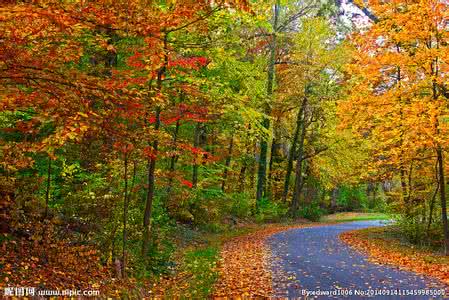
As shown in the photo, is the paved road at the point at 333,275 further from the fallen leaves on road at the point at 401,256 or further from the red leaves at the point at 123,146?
the red leaves at the point at 123,146

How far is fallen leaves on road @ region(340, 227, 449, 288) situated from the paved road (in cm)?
48

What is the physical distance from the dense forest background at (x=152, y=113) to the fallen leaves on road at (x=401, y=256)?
4.35ft

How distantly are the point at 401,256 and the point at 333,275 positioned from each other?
3951mm

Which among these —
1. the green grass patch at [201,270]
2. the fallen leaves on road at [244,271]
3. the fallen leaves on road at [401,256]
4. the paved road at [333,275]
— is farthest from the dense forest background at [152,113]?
the paved road at [333,275]

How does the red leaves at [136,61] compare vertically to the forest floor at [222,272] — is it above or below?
above

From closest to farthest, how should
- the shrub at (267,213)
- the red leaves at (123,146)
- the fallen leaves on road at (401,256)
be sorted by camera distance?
the red leaves at (123,146)
the fallen leaves on road at (401,256)
the shrub at (267,213)

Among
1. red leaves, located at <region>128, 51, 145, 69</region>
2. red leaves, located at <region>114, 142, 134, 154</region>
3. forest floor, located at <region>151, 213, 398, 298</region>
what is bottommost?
forest floor, located at <region>151, 213, 398, 298</region>

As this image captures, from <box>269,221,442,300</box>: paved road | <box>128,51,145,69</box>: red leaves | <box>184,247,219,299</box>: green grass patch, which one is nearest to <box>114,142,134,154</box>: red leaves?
<box>128,51,145,69</box>: red leaves

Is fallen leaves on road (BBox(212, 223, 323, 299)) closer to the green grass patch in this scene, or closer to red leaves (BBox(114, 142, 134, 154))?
the green grass patch

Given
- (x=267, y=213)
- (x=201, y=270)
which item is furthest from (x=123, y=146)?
(x=267, y=213)

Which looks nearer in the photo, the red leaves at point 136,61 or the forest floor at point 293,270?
the forest floor at point 293,270

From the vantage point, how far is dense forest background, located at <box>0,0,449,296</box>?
19.2 feet

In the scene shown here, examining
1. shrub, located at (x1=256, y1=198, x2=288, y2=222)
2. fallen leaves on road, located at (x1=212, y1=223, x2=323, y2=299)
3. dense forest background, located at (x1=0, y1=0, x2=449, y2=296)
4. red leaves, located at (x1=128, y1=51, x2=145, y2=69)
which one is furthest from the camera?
shrub, located at (x1=256, y1=198, x2=288, y2=222)

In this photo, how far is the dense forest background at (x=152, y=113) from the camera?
19.2 ft
